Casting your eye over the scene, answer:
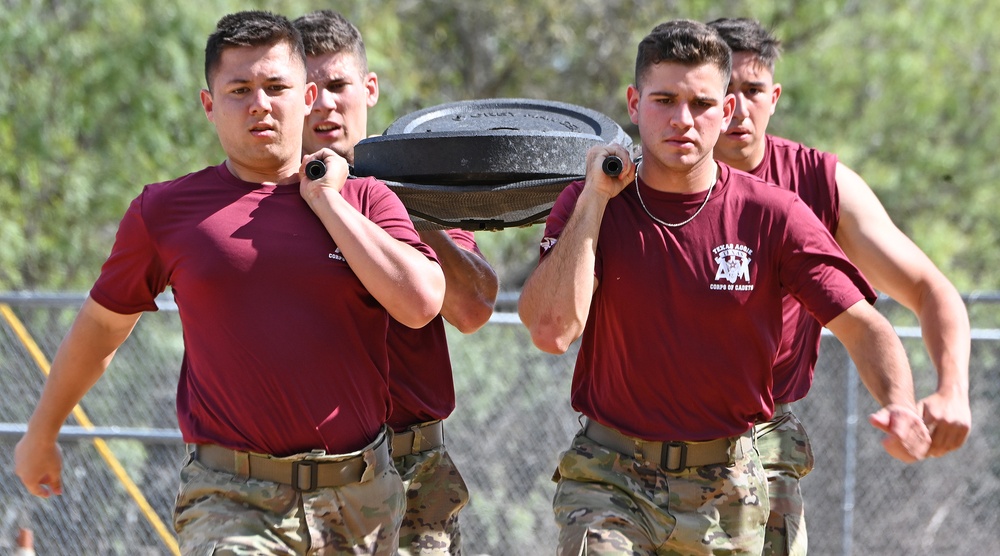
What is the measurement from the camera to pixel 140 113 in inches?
457

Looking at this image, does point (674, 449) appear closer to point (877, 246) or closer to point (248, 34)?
point (877, 246)

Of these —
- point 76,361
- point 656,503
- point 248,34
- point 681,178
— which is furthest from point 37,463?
point 681,178

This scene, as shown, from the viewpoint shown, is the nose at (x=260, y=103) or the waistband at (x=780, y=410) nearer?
the nose at (x=260, y=103)

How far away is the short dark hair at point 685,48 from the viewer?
14.0ft

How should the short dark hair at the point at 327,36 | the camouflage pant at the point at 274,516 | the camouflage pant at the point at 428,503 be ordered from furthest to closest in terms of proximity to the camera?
the short dark hair at the point at 327,36 → the camouflage pant at the point at 428,503 → the camouflage pant at the point at 274,516

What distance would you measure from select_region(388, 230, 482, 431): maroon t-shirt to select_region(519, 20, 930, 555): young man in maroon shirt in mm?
896

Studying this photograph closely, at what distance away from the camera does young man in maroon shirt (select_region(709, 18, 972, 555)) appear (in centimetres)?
480

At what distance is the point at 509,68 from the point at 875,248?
39.4ft

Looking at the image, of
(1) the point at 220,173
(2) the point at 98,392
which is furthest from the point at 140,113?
(1) the point at 220,173

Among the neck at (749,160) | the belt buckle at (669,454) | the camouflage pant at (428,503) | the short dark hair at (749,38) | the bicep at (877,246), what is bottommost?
the camouflage pant at (428,503)

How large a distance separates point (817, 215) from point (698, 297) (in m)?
1.06

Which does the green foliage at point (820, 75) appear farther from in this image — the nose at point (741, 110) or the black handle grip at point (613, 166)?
the black handle grip at point (613, 166)

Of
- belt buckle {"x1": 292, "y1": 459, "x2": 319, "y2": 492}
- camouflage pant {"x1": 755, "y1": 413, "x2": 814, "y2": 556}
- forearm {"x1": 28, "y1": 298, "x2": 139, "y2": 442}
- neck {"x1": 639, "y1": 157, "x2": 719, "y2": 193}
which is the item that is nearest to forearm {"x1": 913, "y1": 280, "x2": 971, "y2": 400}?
camouflage pant {"x1": 755, "y1": 413, "x2": 814, "y2": 556}

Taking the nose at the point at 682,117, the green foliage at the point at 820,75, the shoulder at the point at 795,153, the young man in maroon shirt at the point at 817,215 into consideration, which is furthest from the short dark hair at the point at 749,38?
the green foliage at the point at 820,75
